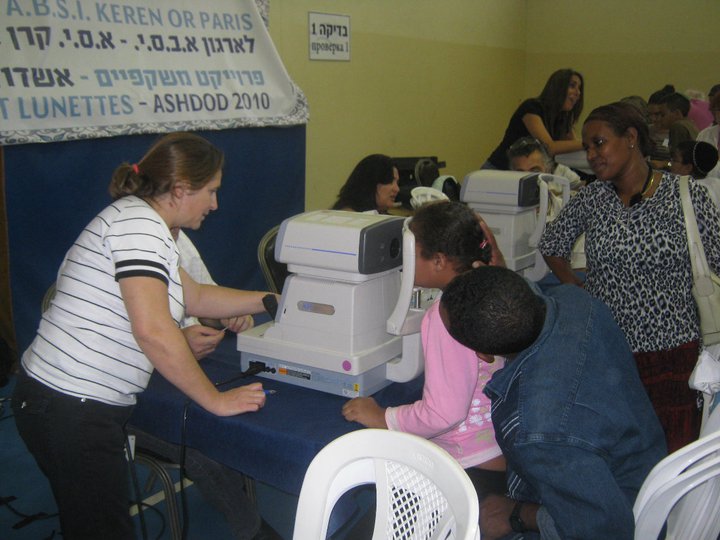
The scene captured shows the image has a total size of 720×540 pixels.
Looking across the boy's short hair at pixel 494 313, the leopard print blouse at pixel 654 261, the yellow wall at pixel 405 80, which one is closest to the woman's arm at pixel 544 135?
the yellow wall at pixel 405 80

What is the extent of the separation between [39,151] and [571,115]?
3.03 meters

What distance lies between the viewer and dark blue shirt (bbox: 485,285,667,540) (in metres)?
1.09

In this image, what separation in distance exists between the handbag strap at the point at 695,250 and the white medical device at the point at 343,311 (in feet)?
2.57

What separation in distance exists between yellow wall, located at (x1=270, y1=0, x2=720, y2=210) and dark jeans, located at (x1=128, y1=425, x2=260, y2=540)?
10.5 feet

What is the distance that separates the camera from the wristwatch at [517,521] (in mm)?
1311

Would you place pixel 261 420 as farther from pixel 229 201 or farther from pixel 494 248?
pixel 229 201

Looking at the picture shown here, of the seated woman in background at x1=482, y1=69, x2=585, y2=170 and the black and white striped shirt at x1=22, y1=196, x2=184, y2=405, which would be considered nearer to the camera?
the black and white striped shirt at x1=22, y1=196, x2=184, y2=405

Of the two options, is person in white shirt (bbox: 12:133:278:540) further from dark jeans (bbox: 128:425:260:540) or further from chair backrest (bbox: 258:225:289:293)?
chair backrest (bbox: 258:225:289:293)

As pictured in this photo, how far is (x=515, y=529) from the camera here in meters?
1.32

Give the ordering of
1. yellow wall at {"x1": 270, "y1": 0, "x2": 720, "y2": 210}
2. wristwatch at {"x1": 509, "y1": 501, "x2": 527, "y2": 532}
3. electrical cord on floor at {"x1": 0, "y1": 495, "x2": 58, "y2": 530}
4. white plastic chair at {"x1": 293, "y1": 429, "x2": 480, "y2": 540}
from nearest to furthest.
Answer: white plastic chair at {"x1": 293, "y1": 429, "x2": 480, "y2": 540}
wristwatch at {"x1": 509, "y1": 501, "x2": 527, "y2": 532}
electrical cord on floor at {"x1": 0, "y1": 495, "x2": 58, "y2": 530}
yellow wall at {"x1": 270, "y1": 0, "x2": 720, "y2": 210}

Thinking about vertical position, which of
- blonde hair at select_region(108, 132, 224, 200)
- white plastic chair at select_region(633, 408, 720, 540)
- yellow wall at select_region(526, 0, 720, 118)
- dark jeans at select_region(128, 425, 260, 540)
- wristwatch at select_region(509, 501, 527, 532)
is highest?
yellow wall at select_region(526, 0, 720, 118)

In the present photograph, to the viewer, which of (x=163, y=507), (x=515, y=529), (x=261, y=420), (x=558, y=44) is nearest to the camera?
(x=515, y=529)

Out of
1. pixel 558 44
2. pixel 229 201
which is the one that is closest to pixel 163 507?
pixel 229 201

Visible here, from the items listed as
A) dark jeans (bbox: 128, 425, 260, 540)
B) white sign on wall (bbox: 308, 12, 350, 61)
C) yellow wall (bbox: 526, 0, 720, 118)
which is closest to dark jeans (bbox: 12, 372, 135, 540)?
dark jeans (bbox: 128, 425, 260, 540)
